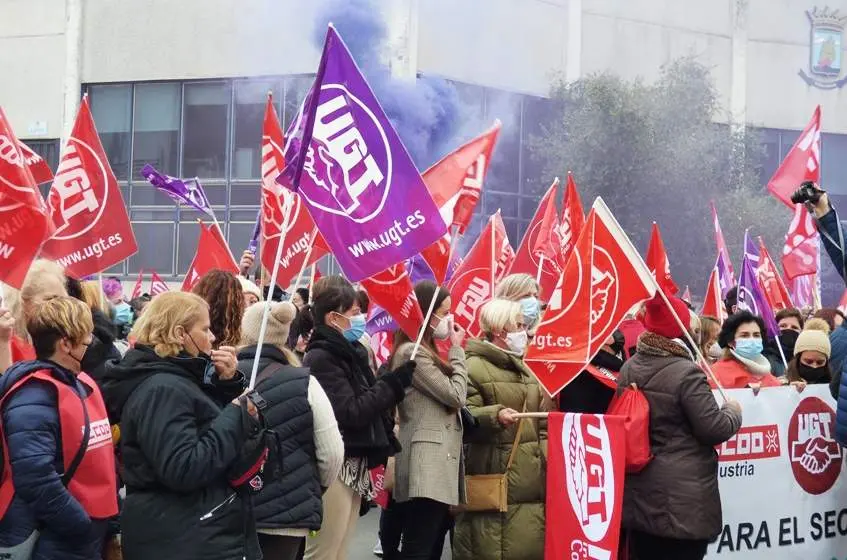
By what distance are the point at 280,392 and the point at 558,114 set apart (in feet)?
110

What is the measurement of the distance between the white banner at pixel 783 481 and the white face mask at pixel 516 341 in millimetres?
1231

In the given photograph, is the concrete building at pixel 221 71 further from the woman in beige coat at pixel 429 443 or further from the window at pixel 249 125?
the woman in beige coat at pixel 429 443

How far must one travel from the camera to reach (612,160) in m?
36.5

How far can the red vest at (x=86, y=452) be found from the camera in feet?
15.2

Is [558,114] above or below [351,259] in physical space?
above

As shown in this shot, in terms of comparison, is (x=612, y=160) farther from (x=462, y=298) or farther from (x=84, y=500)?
(x=84, y=500)

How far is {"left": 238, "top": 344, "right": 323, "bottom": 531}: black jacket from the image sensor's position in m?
5.57

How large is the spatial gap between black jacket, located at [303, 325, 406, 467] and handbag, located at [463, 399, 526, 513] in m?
0.73

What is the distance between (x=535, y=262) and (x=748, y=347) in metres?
4.15

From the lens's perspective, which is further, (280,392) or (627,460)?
(627,460)

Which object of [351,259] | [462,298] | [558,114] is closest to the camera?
[351,259]

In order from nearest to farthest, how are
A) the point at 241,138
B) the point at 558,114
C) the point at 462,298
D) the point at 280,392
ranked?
the point at 280,392 → the point at 462,298 → the point at 241,138 → the point at 558,114

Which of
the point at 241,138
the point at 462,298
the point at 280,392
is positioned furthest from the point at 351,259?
the point at 241,138

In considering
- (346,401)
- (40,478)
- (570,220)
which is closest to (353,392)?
(346,401)
